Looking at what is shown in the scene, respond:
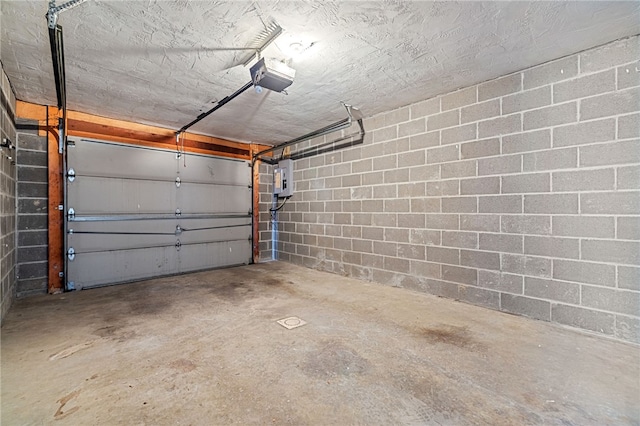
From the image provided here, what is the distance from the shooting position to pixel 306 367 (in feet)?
5.97

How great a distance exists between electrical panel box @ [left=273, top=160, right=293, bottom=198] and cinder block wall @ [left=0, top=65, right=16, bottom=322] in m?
3.58

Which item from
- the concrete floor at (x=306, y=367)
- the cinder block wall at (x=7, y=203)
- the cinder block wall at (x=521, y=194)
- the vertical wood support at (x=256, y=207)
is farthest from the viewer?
the vertical wood support at (x=256, y=207)

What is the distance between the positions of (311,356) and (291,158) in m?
4.06

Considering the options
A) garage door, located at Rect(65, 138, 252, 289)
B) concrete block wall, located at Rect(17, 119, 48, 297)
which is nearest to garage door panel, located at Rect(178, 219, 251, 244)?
garage door, located at Rect(65, 138, 252, 289)

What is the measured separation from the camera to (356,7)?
1865 millimetres

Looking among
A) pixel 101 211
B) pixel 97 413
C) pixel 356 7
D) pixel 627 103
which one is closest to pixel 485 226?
pixel 627 103

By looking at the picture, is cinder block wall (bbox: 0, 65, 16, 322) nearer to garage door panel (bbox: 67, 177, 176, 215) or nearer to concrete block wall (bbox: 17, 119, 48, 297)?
concrete block wall (bbox: 17, 119, 48, 297)

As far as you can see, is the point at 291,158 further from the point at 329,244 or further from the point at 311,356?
the point at 311,356

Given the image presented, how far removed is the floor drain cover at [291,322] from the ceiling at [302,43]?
2354 millimetres

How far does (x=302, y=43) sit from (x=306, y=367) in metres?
2.41

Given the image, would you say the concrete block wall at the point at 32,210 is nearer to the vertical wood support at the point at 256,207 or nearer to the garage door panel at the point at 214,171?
the garage door panel at the point at 214,171

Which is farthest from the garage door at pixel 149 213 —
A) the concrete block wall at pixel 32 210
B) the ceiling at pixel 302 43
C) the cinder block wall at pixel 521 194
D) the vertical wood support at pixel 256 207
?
the cinder block wall at pixel 521 194

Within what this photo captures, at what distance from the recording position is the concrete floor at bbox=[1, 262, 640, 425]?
55.8 inches

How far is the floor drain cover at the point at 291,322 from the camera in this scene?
246 centimetres
